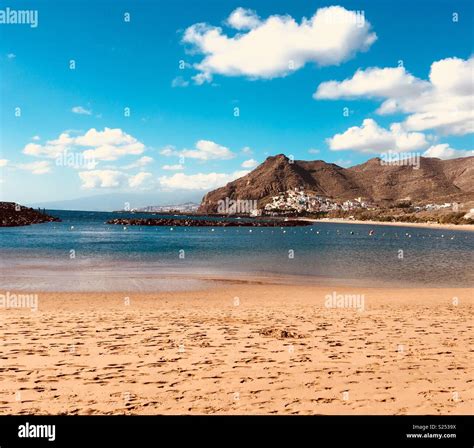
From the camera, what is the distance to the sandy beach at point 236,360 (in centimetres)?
801

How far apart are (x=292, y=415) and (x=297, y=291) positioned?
18.8 m

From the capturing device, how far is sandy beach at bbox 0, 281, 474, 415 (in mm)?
8008

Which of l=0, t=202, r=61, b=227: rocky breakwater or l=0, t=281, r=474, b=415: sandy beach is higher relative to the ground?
l=0, t=202, r=61, b=227: rocky breakwater

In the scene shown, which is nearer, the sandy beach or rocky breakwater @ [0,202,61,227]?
the sandy beach

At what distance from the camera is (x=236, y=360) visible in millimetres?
10734

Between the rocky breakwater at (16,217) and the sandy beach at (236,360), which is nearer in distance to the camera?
the sandy beach at (236,360)

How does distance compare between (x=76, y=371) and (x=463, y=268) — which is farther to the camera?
(x=463, y=268)

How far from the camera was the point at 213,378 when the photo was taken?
30.7 ft

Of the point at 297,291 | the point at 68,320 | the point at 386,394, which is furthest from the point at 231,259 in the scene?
the point at 386,394

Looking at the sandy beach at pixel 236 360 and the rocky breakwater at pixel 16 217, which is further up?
the rocky breakwater at pixel 16 217

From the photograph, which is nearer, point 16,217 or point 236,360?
point 236,360

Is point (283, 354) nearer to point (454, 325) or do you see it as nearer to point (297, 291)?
point (454, 325)

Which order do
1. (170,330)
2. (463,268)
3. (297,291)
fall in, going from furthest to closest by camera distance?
1. (463,268)
2. (297,291)
3. (170,330)

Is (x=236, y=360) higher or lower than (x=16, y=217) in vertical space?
lower
